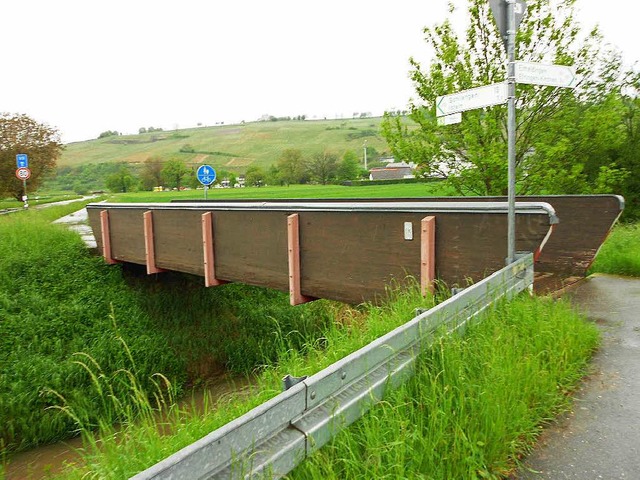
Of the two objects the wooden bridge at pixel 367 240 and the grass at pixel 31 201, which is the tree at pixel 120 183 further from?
the wooden bridge at pixel 367 240

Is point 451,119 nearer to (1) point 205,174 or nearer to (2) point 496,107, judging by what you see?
(2) point 496,107

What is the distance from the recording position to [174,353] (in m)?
12.4

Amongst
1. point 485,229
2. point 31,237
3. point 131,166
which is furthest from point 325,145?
point 485,229

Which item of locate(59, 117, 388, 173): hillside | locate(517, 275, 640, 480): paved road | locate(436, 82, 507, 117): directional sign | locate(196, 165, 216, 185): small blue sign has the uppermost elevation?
locate(59, 117, 388, 173): hillside

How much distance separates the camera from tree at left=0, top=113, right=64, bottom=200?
3369 cm

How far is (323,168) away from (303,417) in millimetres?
73122

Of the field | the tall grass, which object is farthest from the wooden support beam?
the tall grass

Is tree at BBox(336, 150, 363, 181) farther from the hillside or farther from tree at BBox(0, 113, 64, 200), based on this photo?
tree at BBox(0, 113, 64, 200)

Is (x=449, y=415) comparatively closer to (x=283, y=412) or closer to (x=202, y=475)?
(x=283, y=412)

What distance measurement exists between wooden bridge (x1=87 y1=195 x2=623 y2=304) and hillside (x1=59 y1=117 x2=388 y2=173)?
3684 inches

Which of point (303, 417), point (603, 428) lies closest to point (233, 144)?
point (603, 428)

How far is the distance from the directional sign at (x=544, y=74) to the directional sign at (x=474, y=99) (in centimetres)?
17

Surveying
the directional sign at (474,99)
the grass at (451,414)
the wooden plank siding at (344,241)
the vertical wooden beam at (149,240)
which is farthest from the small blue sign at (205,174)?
the grass at (451,414)

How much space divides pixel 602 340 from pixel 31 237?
14.9 metres
